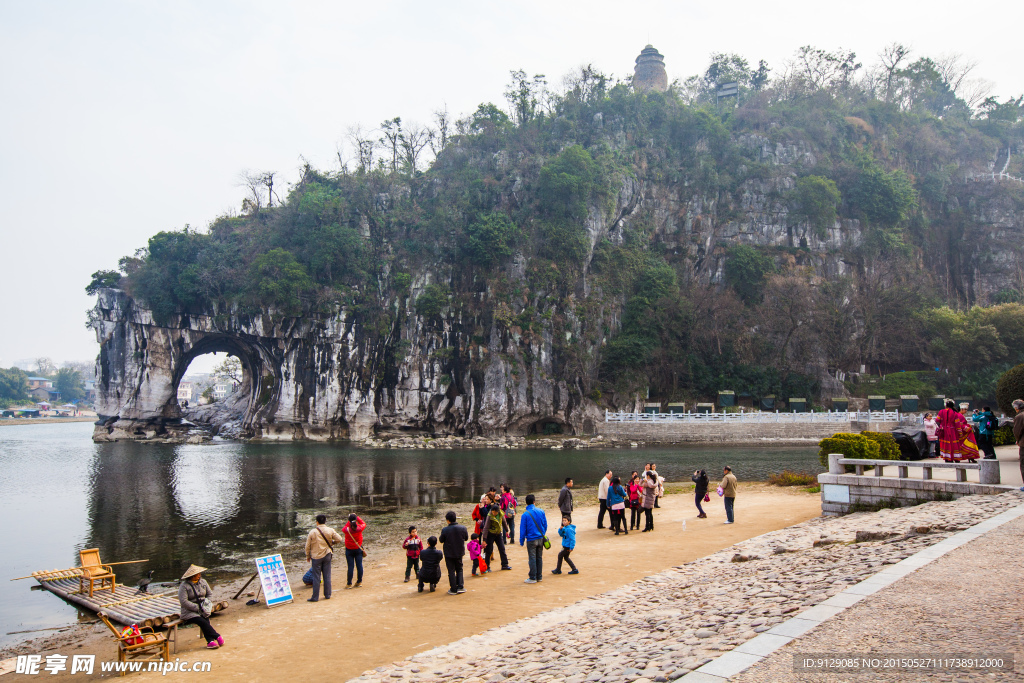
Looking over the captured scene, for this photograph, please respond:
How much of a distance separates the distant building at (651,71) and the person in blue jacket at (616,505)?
75.0 metres

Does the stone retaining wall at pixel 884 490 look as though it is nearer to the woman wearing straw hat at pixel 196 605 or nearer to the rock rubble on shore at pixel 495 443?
the woman wearing straw hat at pixel 196 605

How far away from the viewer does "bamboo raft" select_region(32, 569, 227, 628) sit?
10.4 m

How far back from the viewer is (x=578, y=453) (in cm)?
3778

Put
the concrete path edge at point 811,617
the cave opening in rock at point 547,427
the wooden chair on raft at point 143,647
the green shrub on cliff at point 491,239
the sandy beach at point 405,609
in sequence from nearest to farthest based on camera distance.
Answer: the concrete path edge at point 811,617 → the sandy beach at point 405,609 → the wooden chair on raft at point 143,647 → the cave opening in rock at point 547,427 → the green shrub on cliff at point 491,239

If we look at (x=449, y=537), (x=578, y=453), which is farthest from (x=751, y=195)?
(x=449, y=537)

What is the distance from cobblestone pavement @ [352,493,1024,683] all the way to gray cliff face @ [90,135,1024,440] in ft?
122

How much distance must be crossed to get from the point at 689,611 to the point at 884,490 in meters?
7.60

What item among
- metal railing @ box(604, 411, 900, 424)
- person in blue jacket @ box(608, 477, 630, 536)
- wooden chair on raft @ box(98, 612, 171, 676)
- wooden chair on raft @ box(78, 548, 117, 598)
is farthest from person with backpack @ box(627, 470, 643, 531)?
metal railing @ box(604, 411, 900, 424)

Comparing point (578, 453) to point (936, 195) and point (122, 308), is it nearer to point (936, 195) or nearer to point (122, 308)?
point (122, 308)

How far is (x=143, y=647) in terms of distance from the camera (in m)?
8.55

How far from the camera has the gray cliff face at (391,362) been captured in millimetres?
48812

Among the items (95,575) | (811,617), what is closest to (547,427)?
(95,575)

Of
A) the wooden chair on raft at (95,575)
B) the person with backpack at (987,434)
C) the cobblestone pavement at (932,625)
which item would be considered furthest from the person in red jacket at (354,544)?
the person with backpack at (987,434)

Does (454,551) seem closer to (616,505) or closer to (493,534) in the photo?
(493,534)
